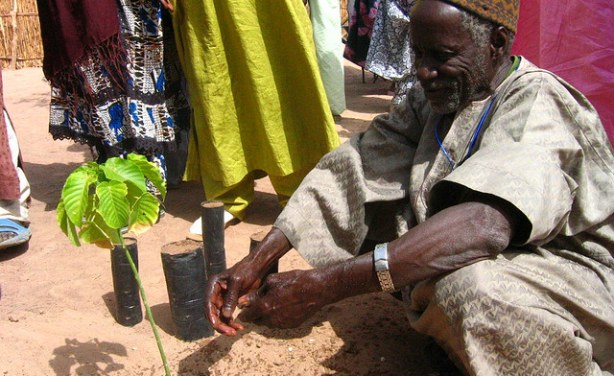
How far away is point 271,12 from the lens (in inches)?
145

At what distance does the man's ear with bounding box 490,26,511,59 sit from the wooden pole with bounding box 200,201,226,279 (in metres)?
1.51

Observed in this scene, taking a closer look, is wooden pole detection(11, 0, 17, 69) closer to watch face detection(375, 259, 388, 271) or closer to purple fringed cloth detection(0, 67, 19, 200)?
purple fringed cloth detection(0, 67, 19, 200)

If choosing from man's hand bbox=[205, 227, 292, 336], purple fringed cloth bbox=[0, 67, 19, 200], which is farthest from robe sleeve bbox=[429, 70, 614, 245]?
purple fringed cloth bbox=[0, 67, 19, 200]

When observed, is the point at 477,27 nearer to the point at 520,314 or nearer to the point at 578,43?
the point at 520,314

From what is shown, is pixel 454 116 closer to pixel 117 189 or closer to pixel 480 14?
pixel 480 14

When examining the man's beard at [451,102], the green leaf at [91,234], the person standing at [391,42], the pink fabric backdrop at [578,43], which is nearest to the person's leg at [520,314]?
the man's beard at [451,102]

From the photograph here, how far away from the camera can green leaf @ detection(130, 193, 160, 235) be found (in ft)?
6.58

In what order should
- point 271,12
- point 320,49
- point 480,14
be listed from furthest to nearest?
point 320,49 → point 271,12 → point 480,14

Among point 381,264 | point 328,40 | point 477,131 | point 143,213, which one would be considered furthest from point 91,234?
point 328,40

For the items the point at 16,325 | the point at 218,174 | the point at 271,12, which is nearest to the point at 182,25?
the point at 271,12

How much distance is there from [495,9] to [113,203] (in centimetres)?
127

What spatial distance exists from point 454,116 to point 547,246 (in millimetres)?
519

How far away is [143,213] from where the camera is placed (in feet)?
6.81

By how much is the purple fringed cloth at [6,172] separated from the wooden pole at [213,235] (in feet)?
3.79
